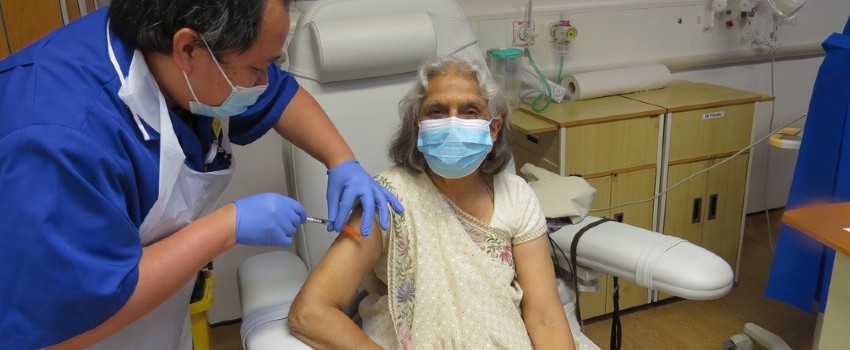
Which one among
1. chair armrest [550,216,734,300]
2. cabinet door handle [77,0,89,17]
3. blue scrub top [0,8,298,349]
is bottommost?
chair armrest [550,216,734,300]

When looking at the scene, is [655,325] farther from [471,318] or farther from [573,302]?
[471,318]

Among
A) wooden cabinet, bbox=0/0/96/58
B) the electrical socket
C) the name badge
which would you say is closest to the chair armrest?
the name badge

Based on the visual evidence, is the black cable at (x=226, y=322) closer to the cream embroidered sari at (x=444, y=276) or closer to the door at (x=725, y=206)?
the cream embroidered sari at (x=444, y=276)

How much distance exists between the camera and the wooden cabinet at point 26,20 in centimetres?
154

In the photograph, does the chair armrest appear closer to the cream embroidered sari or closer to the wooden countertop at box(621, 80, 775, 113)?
the cream embroidered sari

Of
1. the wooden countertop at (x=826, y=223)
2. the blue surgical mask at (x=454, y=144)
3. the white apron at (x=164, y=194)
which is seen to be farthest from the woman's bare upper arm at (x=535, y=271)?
the white apron at (x=164, y=194)

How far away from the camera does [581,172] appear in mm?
2355

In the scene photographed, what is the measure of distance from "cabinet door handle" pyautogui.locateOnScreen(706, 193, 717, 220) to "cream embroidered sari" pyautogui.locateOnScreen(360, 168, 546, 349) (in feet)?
4.38

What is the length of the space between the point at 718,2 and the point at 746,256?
115 centimetres

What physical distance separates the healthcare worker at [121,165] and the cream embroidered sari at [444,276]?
33cm

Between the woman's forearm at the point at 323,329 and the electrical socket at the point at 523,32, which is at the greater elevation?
the electrical socket at the point at 523,32

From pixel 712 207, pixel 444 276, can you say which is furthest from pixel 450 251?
pixel 712 207

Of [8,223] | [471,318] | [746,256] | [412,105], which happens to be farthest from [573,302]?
[746,256]

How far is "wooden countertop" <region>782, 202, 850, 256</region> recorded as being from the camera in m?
1.32
